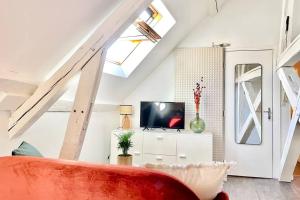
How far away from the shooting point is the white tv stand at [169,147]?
391 cm

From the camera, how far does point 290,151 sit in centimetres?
389

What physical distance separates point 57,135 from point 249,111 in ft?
9.91

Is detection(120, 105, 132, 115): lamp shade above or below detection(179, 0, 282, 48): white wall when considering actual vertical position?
below

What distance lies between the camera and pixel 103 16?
240cm

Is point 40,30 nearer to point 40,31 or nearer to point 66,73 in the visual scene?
point 40,31

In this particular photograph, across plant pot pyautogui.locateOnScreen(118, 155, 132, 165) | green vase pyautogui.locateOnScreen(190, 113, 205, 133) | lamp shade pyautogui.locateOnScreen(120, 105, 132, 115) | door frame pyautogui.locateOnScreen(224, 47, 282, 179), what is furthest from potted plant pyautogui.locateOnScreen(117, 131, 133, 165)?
door frame pyautogui.locateOnScreen(224, 47, 282, 179)

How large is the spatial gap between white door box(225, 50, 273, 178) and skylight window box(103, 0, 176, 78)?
1.37 metres

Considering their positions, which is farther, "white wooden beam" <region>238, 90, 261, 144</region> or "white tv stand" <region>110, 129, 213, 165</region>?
"white wooden beam" <region>238, 90, 261, 144</region>

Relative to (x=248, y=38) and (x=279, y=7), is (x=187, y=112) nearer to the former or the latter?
(x=248, y=38)

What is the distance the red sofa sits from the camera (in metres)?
0.95

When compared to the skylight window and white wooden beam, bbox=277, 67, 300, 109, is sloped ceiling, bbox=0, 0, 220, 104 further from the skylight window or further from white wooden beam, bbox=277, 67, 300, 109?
white wooden beam, bbox=277, 67, 300, 109

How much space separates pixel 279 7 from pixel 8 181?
179 inches

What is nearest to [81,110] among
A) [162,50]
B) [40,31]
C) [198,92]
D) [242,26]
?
[40,31]

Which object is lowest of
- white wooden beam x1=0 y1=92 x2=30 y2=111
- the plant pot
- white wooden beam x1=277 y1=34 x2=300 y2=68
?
the plant pot
